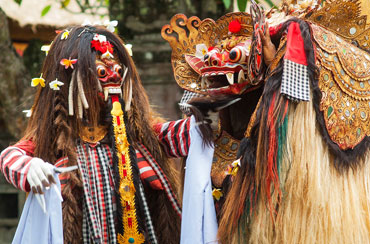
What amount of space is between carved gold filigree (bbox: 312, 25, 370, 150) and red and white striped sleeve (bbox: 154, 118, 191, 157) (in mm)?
689

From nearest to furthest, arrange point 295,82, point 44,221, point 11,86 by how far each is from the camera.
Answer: point 295,82 → point 44,221 → point 11,86

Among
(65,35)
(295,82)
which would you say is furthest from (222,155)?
(65,35)

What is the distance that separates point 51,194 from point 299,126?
0.98 meters

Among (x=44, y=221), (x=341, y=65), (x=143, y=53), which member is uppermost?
(x=143, y=53)

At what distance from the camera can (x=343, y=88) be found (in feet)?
7.30

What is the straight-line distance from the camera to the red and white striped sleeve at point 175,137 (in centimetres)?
263

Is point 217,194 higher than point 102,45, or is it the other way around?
point 102,45

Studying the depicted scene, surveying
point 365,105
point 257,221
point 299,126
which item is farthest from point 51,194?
point 365,105

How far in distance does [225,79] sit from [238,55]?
0.47 feet

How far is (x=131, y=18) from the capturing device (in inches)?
155

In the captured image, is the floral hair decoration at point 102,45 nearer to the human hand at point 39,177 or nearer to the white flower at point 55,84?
the white flower at point 55,84

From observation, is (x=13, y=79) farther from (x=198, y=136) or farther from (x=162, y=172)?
(x=198, y=136)

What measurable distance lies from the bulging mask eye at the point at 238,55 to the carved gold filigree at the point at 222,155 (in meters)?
0.35

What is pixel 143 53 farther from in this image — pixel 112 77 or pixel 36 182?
pixel 36 182
